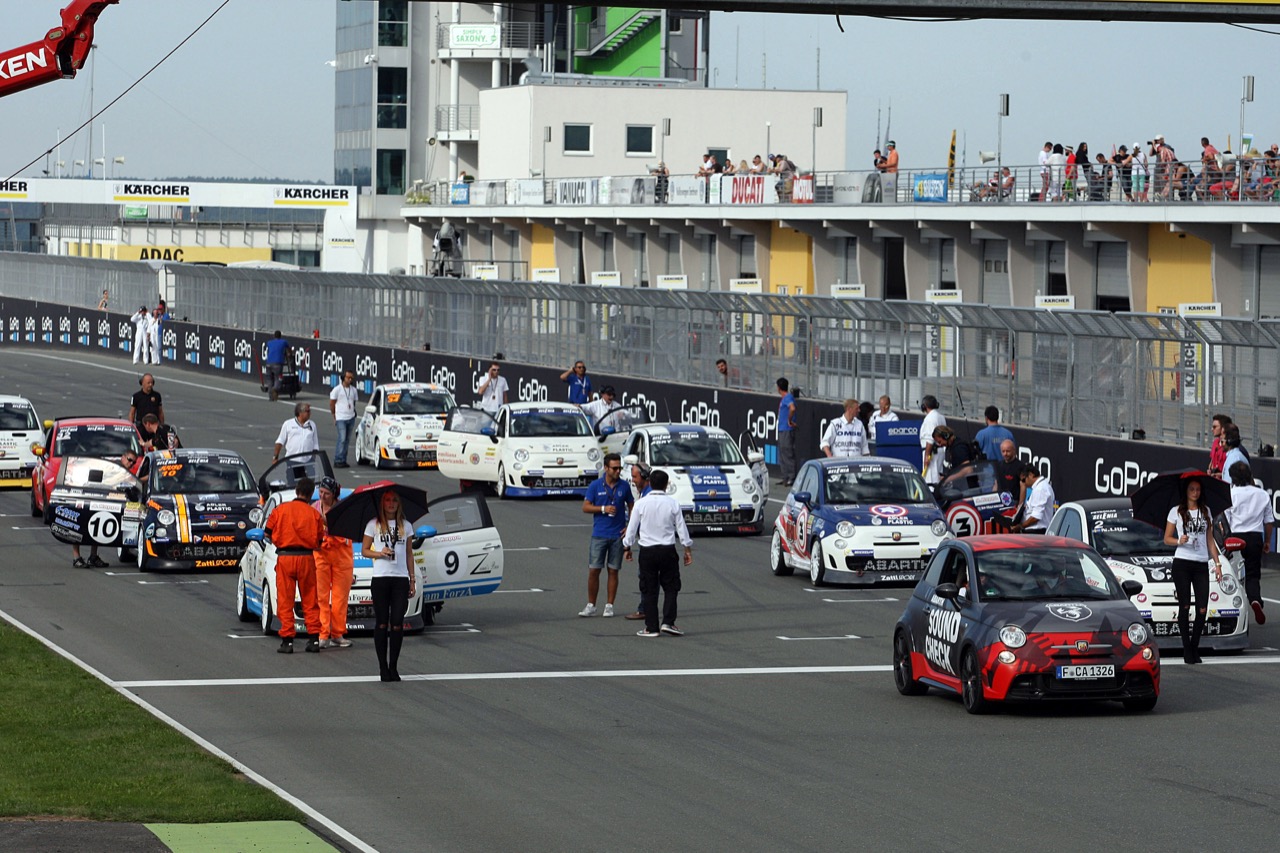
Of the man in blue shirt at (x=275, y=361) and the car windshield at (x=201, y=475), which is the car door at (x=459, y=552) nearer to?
the car windshield at (x=201, y=475)

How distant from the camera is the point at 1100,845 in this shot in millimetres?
11281

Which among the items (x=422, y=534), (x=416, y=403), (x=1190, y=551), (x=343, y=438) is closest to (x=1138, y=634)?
(x=1190, y=551)

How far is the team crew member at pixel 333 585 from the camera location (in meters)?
19.3

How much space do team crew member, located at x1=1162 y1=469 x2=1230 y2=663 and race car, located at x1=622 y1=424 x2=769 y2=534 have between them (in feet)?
36.6

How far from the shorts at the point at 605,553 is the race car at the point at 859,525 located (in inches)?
128

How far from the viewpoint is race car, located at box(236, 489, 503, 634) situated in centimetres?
2023

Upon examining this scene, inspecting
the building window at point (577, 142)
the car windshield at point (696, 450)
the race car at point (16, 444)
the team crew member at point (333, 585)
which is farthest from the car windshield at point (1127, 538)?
the building window at point (577, 142)

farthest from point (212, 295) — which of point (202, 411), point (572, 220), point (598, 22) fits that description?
point (598, 22)

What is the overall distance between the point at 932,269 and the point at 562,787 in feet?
149

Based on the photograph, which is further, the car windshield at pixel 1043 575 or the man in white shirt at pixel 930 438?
the man in white shirt at pixel 930 438

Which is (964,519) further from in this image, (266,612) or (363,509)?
(363,509)

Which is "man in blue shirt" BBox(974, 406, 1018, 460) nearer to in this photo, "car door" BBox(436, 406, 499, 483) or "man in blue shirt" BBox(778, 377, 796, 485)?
"man in blue shirt" BBox(778, 377, 796, 485)

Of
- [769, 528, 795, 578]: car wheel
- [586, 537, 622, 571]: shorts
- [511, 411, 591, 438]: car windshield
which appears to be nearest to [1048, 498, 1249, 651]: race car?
[586, 537, 622, 571]: shorts

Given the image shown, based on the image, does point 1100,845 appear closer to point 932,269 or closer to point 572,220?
point 932,269
